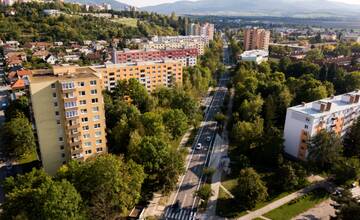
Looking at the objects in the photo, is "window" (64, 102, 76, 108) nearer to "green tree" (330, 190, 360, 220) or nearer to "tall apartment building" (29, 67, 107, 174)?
"tall apartment building" (29, 67, 107, 174)

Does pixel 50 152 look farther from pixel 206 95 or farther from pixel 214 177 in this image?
pixel 206 95

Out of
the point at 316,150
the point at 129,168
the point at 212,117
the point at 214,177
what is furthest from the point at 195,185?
the point at 212,117

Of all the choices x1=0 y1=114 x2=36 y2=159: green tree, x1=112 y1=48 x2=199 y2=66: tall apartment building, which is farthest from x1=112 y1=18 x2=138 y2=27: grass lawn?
x1=0 y1=114 x2=36 y2=159: green tree

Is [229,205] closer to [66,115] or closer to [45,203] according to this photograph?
[45,203]

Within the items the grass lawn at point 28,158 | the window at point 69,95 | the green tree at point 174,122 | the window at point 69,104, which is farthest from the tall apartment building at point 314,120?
the grass lawn at point 28,158

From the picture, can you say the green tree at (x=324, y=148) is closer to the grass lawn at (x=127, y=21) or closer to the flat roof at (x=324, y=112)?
the flat roof at (x=324, y=112)
